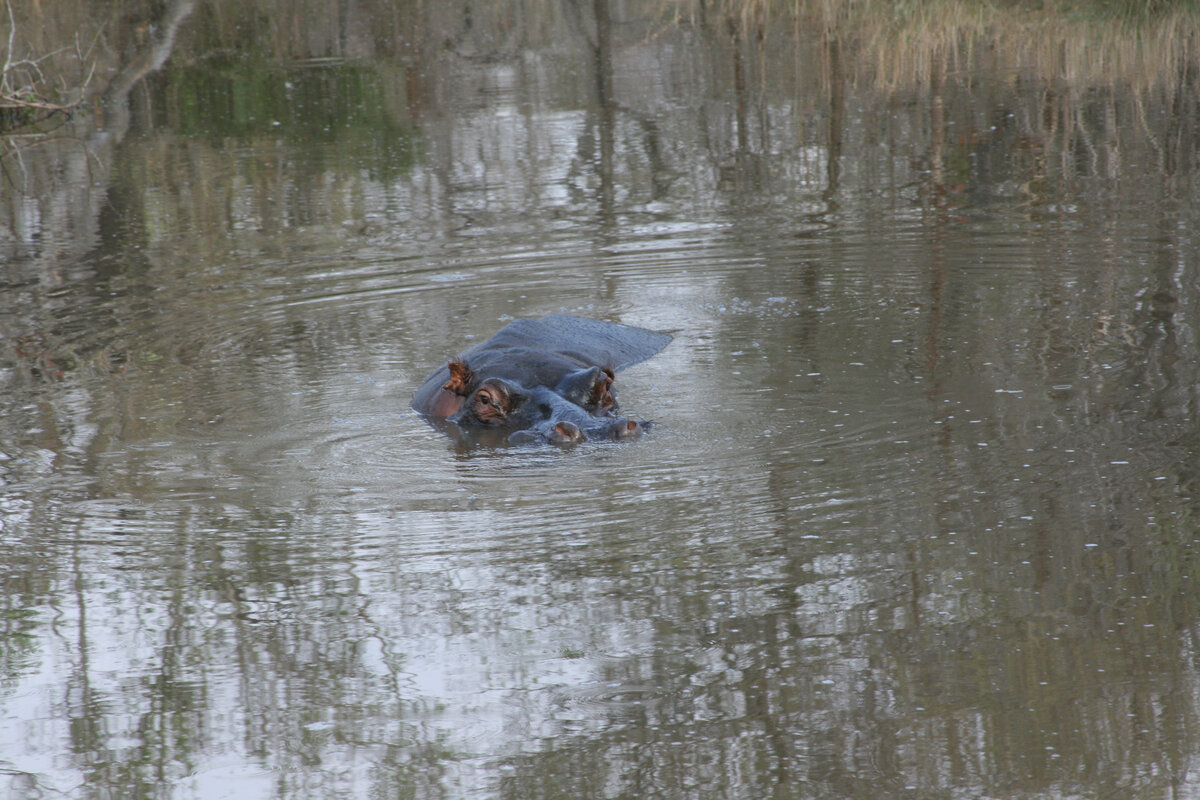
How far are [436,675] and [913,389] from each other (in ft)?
10.8

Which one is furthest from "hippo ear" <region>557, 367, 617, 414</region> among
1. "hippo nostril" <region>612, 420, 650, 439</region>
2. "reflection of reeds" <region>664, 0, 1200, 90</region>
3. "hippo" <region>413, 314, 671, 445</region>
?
"reflection of reeds" <region>664, 0, 1200, 90</region>

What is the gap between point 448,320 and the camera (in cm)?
855

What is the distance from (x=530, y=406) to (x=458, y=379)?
0.44 m

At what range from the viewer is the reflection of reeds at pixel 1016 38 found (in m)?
14.6

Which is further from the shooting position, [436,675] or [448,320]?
[448,320]

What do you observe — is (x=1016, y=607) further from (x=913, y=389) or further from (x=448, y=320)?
(x=448, y=320)

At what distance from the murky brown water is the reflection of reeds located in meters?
1.78

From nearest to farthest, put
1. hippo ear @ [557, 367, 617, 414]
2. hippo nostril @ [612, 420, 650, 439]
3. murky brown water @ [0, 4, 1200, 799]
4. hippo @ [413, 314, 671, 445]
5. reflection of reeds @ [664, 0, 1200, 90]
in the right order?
murky brown water @ [0, 4, 1200, 799], hippo nostril @ [612, 420, 650, 439], hippo @ [413, 314, 671, 445], hippo ear @ [557, 367, 617, 414], reflection of reeds @ [664, 0, 1200, 90]

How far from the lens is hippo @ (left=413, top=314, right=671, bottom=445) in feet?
20.1

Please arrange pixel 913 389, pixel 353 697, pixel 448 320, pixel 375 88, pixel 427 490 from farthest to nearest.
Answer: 1. pixel 375 88
2. pixel 448 320
3. pixel 913 389
4. pixel 427 490
5. pixel 353 697

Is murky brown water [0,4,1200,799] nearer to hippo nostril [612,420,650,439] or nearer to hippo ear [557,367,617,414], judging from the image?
hippo nostril [612,420,650,439]

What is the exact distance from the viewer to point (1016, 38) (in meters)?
16.1

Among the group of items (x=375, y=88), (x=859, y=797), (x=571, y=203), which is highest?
(x=375, y=88)

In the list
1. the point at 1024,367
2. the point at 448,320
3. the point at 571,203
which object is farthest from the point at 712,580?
the point at 571,203
